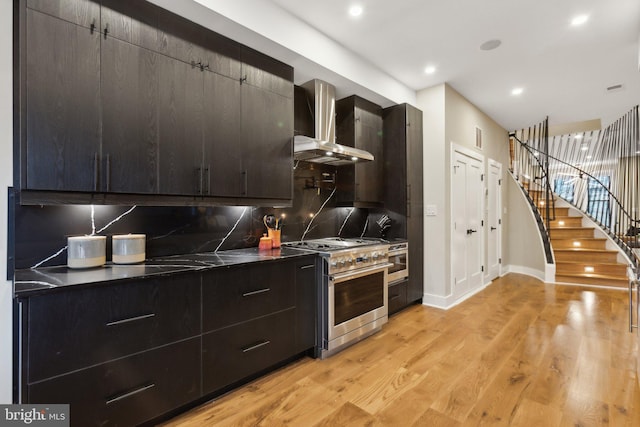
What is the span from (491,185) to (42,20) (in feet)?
19.6

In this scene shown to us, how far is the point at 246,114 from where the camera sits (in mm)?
2480

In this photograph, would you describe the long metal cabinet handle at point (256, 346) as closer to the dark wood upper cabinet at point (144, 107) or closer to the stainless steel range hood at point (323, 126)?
the dark wood upper cabinet at point (144, 107)

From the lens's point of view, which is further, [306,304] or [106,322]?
[306,304]

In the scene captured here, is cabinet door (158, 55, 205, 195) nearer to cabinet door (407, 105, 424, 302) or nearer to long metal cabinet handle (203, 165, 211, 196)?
long metal cabinet handle (203, 165, 211, 196)

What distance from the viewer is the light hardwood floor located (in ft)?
6.06

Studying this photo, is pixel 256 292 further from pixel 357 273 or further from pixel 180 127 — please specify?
pixel 180 127

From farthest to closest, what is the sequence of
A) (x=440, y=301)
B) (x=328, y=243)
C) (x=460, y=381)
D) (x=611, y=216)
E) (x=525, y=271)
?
(x=611, y=216)
(x=525, y=271)
(x=440, y=301)
(x=328, y=243)
(x=460, y=381)

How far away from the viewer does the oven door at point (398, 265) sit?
11.4ft

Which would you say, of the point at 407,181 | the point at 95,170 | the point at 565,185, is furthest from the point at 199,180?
the point at 565,185

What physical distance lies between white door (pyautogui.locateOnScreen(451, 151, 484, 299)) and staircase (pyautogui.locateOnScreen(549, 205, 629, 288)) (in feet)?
5.90

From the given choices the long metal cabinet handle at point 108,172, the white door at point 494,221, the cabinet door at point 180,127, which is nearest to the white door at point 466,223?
the white door at point 494,221

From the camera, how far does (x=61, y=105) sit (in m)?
1.65

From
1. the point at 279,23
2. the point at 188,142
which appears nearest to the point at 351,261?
the point at 188,142

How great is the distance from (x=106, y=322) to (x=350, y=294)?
1.85 m
